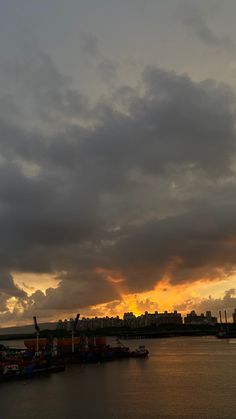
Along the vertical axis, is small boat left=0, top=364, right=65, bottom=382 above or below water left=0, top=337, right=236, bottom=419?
above

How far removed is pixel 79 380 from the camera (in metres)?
83.9

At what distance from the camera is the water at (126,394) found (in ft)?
177

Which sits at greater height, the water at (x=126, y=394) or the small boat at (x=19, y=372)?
the small boat at (x=19, y=372)

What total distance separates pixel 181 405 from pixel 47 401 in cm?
1926

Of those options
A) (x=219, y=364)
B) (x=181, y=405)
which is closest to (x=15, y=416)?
(x=181, y=405)

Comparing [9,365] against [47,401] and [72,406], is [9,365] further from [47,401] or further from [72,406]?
[72,406]

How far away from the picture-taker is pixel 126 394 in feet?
216

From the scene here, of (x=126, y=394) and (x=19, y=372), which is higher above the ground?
(x=19, y=372)

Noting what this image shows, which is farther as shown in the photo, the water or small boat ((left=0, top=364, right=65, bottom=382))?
small boat ((left=0, top=364, right=65, bottom=382))

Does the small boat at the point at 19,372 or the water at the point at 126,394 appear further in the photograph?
the small boat at the point at 19,372

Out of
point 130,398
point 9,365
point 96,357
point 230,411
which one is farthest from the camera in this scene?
point 96,357

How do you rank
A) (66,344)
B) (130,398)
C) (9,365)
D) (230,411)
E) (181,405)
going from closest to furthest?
(230,411) → (181,405) → (130,398) → (9,365) → (66,344)

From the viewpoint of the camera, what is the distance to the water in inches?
2128

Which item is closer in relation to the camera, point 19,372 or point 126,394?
point 126,394
